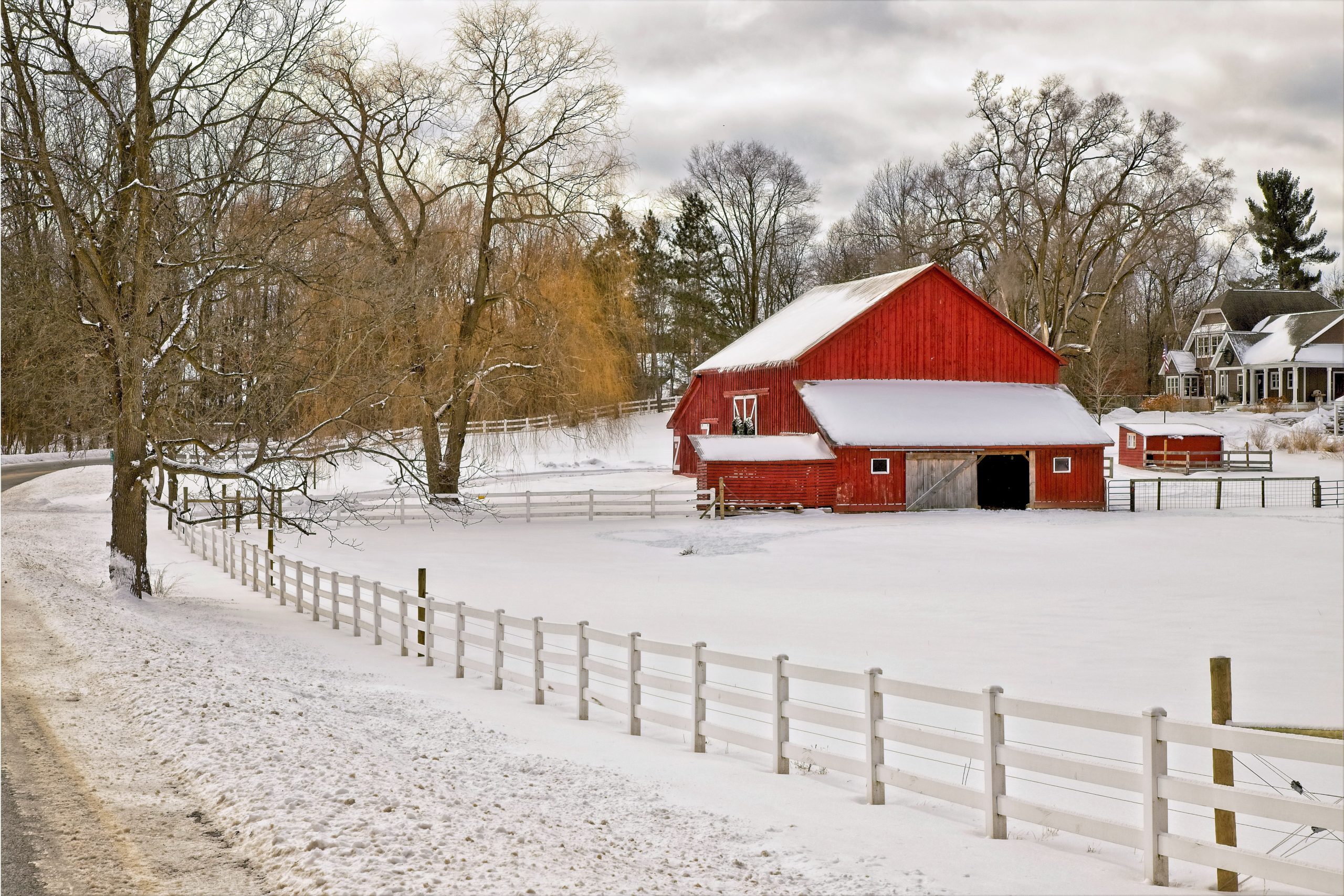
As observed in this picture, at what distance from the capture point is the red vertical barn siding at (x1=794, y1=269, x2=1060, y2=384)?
3897 cm

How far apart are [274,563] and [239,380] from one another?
13.8 feet

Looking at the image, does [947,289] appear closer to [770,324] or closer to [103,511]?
[770,324]

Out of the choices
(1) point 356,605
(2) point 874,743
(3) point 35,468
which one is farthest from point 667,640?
(3) point 35,468

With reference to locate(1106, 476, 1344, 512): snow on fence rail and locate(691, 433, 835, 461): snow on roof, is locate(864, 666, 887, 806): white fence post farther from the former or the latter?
locate(1106, 476, 1344, 512): snow on fence rail

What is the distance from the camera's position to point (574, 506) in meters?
37.4

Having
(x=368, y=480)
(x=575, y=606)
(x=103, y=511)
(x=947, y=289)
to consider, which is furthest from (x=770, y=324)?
(x=575, y=606)

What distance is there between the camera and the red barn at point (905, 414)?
35344 millimetres

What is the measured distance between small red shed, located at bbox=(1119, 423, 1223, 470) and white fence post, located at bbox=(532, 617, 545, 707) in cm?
Result: 4074

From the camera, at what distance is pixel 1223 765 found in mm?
6348

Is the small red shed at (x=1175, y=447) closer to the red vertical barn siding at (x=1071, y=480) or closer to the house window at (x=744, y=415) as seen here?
the red vertical barn siding at (x=1071, y=480)

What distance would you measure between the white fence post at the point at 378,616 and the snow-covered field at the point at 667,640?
29 centimetres

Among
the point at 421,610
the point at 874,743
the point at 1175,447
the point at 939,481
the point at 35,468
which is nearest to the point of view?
the point at 874,743

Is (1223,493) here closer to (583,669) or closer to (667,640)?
(667,640)

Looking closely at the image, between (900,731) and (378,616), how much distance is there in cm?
1035
